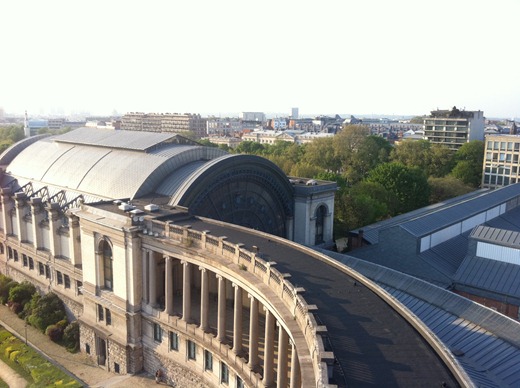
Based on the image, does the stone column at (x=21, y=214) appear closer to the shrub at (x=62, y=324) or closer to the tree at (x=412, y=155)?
the shrub at (x=62, y=324)

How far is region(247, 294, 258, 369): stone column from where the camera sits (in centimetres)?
3859

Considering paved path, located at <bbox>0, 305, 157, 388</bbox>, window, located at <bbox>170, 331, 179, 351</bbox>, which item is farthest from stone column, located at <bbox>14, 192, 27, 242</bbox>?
window, located at <bbox>170, 331, 179, 351</bbox>

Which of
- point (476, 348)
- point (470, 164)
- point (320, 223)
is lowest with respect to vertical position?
point (476, 348)

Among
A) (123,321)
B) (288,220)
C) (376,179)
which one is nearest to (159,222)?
(123,321)

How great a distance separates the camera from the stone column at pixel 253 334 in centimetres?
3859

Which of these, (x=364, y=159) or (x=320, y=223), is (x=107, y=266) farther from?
(x=364, y=159)

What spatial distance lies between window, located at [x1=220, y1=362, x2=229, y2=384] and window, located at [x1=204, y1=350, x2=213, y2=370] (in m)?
1.80

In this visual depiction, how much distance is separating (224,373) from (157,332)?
10198mm

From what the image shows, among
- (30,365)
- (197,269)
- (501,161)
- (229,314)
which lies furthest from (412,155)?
(30,365)

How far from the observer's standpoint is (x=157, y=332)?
51.0m

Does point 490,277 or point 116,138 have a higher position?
point 116,138

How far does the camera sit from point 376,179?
4299 inches

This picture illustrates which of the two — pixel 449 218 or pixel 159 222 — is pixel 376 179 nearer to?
pixel 449 218

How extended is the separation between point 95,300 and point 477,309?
128ft
